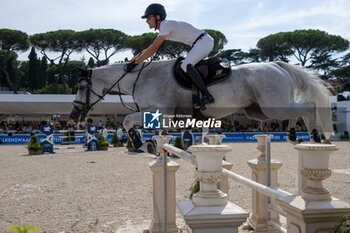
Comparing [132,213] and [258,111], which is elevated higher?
[258,111]

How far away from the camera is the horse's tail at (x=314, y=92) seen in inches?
88.6

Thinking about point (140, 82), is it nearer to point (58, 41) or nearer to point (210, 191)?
point (210, 191)

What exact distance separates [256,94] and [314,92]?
457 mm

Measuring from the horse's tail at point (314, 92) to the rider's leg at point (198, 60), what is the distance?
2.21 feet

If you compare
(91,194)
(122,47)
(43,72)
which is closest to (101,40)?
(122,47)

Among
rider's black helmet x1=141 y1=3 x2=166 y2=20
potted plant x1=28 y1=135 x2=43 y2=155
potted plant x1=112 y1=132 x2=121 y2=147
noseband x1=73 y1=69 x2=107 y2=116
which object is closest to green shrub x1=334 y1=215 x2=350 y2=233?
rider's black helmet x1=141 y1=3 x2=166 y2=20

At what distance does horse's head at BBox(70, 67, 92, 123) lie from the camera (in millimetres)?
2752

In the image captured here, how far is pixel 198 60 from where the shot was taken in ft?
7.68

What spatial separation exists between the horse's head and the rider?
0.61 m

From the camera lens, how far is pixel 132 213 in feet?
13.2

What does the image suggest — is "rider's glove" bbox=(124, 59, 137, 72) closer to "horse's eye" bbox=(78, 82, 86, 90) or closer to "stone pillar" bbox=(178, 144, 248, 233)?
"horse's eye" bbox=(78, 82, 86, 90)

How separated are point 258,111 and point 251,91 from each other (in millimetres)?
205

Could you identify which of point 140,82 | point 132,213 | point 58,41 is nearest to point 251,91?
point 140,82

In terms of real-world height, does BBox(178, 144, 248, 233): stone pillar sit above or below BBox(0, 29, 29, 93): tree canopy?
below
